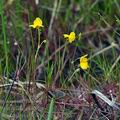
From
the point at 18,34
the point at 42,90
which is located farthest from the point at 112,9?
the point at 42,90

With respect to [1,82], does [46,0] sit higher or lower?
higher

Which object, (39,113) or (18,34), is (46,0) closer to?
(18,34)

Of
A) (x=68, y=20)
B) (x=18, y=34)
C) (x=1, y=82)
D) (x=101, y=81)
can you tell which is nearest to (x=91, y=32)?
(x=68, y=20)

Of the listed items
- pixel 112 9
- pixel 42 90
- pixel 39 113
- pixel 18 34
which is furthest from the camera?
pixel 112 9

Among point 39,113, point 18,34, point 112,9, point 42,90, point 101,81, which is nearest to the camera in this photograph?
point 39,113

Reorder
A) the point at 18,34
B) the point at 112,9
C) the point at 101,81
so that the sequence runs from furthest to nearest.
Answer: the point at 112,9 → the point at 18,34 → the point at 101,81

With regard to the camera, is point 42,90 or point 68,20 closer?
point 42,90

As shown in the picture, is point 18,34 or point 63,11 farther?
point 63,11

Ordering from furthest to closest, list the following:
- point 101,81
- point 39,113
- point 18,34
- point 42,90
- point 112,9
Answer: point 112,9 < point 18,34 < point 101,81 < point 42,90 < point 39,113

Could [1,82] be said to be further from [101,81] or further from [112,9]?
[112,9]
